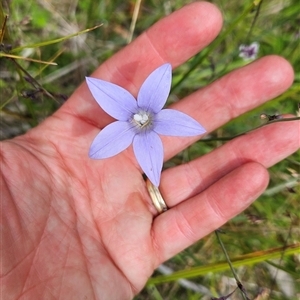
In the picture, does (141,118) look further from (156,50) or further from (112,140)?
(156,50)

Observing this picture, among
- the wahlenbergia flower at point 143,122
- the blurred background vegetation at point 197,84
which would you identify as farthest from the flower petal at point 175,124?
the blurred background vegetation at point 197,84

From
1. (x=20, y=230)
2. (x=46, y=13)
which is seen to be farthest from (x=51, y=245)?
(x=46, y=13)

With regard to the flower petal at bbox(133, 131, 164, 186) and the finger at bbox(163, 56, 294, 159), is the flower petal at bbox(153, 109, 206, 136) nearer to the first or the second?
the flower petal at bbox(133, 131, 164, 186)

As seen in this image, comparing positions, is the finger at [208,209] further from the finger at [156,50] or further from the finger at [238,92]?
the finger at [156,50]

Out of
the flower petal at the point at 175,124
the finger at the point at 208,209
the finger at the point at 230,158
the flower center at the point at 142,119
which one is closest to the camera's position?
the flower petal at the point at 175,124

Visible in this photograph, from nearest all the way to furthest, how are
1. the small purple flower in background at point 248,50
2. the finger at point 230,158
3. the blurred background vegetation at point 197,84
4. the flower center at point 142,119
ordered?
the flower center at point 142,119
the finger at point 230,158
the blurred background vegetation at point 197,84
the small purple flower in background at point 248,50

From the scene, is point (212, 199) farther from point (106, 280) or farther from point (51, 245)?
point (51, 245)

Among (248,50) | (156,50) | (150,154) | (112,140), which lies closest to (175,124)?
(150,154)
